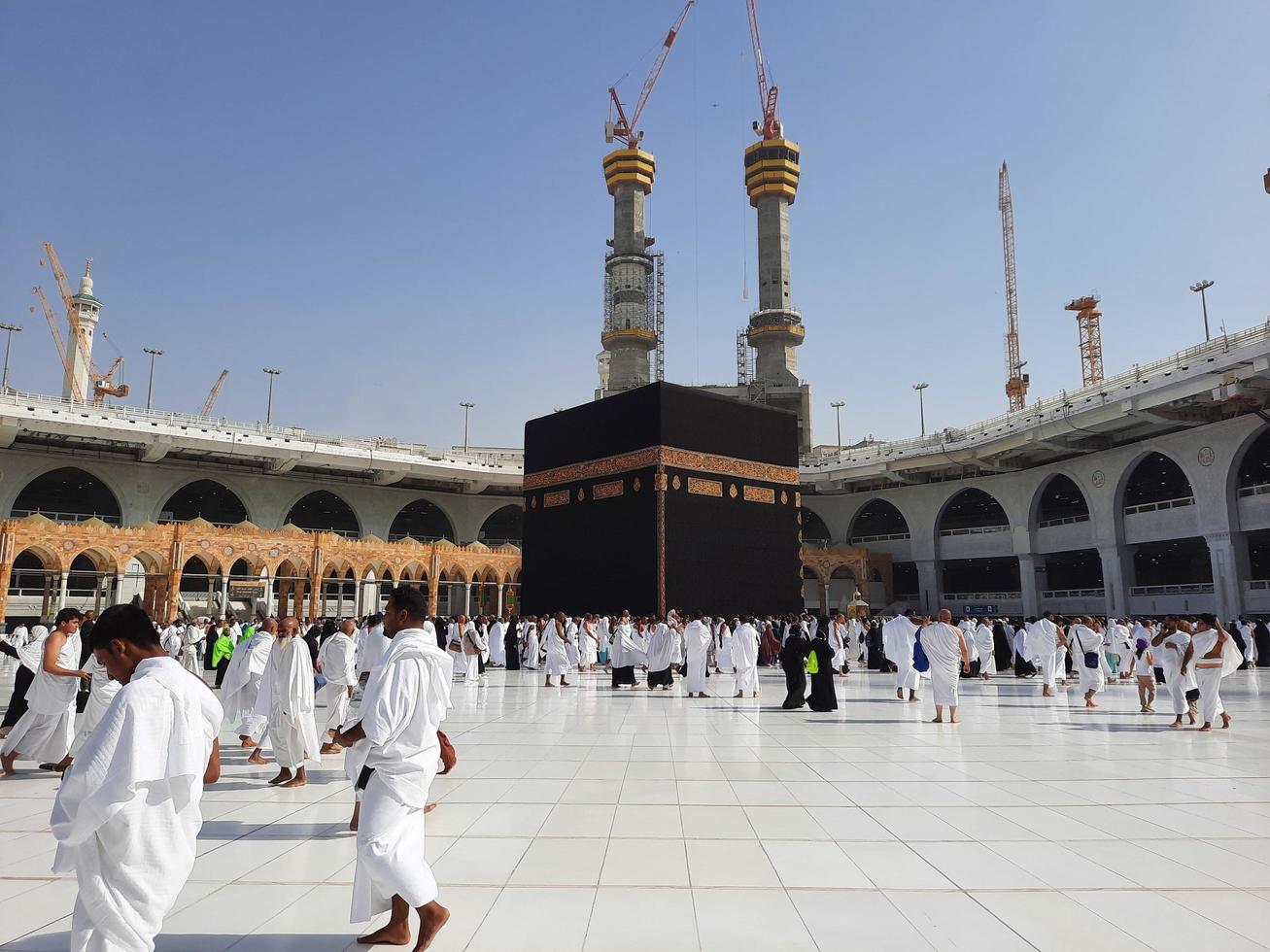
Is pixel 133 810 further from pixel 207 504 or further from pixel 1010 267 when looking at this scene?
pixel 1010 267

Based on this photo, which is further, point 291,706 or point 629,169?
point 629,169

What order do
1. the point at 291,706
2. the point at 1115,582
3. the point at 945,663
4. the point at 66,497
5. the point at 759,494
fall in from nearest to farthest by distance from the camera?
the point at 291,706 < the point at 945,663 < the point at 759,494 < the point at 1115,582 < the point at 66,497

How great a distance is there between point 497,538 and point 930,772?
35.0 m

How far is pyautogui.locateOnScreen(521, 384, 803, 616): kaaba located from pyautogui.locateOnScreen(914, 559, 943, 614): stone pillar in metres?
13.6

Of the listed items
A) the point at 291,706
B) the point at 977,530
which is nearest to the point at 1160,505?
the point at 977,530

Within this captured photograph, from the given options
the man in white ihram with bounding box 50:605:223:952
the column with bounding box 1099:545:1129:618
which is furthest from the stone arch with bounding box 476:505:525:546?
the man in white ihram with bounding box 50:605:223:952

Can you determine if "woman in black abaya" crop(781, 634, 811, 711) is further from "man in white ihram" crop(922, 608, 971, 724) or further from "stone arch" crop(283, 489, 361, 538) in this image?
"stone arch" crop(283, 489, 361, 538)

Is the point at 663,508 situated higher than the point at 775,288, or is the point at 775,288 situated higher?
the point at 775,288

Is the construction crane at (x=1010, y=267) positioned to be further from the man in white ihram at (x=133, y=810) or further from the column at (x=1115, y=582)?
the man in white ihram at (x=133, y=810)

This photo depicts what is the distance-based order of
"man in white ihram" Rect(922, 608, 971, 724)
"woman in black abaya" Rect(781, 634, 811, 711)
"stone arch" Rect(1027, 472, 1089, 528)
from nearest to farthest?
1. "man in white ihram" Rect(922, 608, 971, 724)
2. "woman in black abaya" Rect(781, 634, 811, 711)
3. "stone arch" Rect(1027, 472, 1089, 528)

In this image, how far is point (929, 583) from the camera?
32.6m

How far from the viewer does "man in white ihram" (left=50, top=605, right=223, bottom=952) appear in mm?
1963

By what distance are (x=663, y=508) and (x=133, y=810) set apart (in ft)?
54.8

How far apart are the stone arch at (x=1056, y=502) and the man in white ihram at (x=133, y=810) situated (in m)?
30.9
